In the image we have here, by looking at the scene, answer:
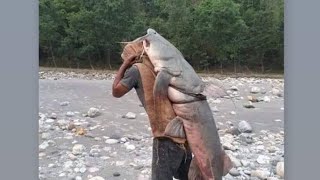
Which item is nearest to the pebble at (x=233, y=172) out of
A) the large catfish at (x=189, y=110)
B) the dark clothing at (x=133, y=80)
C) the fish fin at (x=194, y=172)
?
the large catfish at (x=189, y=110)

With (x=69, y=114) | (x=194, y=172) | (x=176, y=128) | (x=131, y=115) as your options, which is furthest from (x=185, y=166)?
(x=69, y=114)

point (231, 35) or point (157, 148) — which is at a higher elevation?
point (231, 35)

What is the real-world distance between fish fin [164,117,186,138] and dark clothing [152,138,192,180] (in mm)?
35

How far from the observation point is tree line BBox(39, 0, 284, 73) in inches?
89.8

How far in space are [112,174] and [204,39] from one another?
2.32 ft

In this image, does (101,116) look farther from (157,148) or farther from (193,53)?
(193,53)

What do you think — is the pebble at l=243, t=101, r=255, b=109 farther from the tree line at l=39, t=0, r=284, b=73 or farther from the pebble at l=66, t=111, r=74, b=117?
the pebble at l=66, t=111, r=74, b=117

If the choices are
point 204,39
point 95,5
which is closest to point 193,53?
point 204,39

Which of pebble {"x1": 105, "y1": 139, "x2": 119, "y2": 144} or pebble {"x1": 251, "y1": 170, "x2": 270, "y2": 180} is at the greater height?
pebble {"x1": 105, "y1": 139, "x2": 119, "y2": 144}

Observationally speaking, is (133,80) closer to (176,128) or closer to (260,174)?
(176,128)

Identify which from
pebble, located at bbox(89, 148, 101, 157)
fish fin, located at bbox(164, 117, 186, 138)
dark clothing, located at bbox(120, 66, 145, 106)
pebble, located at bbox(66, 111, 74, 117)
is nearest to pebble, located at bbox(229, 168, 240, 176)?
fish fin, located at bbox(164, 117, 186, 138)

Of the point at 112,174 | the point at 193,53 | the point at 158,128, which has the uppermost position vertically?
the point at 193,53

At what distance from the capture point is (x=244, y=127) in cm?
226

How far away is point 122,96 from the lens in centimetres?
222
